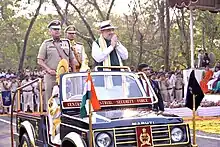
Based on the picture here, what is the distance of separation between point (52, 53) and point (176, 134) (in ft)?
9.85

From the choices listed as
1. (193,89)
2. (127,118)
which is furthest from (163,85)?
(127,118)

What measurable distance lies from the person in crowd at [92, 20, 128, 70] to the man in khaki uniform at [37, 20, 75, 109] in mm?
591

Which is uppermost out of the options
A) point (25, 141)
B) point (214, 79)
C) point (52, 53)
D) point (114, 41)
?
point (114, 41)

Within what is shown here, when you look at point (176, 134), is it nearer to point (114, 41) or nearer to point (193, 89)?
point (193, 89)

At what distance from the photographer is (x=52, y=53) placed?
8.46 m

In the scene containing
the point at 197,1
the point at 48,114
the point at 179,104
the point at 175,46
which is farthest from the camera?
the point at 175,46

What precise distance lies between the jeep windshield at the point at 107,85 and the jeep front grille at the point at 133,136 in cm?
117

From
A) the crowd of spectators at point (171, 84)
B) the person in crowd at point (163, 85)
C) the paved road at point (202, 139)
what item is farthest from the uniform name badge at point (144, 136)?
the person in crowd at point (163, 85)

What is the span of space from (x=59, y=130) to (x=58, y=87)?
710 mm

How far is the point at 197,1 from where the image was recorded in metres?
21.3

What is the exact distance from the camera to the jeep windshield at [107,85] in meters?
7.27

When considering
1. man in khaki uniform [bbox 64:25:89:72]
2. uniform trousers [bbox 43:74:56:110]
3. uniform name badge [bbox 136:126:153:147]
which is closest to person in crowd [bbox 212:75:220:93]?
man in khaki uniform [bbox 64:25:89:72]

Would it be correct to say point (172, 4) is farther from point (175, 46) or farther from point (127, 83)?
point (175, 46)

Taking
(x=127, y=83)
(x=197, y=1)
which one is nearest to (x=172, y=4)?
(x=197, y=1)
